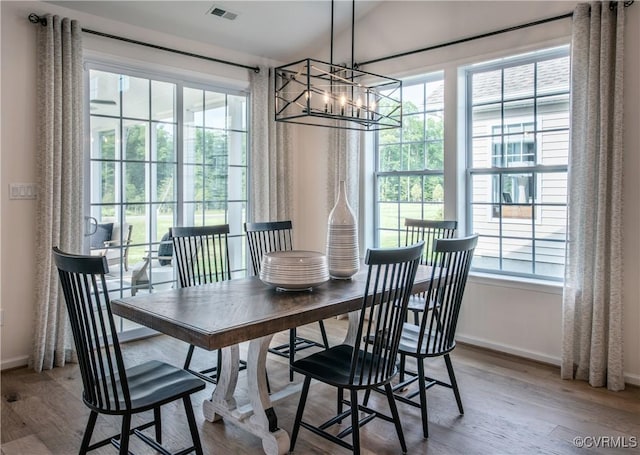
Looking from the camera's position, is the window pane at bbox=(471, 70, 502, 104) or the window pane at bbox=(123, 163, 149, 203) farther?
the window pane at bbox=(123, 163, 149, 203)

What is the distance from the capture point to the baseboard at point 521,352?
3.19 m

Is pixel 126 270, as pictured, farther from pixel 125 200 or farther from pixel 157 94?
pixel 157 94

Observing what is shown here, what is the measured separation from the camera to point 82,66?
3637mm

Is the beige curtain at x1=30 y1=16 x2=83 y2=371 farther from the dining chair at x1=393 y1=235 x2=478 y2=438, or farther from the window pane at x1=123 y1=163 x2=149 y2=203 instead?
the dining chair at x1=393 y1=235 x2=478 y2=438

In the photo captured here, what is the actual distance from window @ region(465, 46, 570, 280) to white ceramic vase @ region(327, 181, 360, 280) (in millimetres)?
1709

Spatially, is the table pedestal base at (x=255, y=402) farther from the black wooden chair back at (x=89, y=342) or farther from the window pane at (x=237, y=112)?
the window pane at (x=237, y=112)

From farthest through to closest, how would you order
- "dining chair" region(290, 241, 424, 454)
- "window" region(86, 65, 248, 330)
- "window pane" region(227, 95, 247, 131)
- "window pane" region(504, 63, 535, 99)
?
1. "window pane" region(227, 95, 247, 131)
2. "window" region(86, 65, 248, 330)
3. "window pane" region(504, 63, 535, 99)
4. "dining chair" region(290, 241, 424, 454)

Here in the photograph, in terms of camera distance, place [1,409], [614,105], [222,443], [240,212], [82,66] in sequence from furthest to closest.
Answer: [240,212] → [82,66] → [614,105] → [1,409] → [222,443]

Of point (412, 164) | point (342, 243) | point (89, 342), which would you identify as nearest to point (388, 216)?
point (412, 164)

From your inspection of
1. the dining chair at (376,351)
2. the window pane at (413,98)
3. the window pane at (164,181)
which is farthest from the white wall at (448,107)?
the dining chair at (376,351)

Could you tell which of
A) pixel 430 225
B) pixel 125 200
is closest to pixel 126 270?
pixel 125 200

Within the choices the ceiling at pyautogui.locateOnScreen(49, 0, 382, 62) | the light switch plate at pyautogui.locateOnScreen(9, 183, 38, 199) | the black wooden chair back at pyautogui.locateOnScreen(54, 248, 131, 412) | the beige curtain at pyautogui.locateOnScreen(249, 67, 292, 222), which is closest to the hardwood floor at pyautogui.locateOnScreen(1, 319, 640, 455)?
the black wooden chair back at pyautogui.locateOnScreen(54, 248, 131, 412)

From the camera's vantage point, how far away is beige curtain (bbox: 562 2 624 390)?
123 inches

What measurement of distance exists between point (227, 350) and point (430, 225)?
191cm
